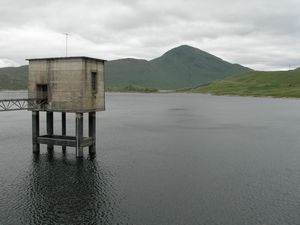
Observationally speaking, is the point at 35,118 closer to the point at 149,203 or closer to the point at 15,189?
the point at 15,189

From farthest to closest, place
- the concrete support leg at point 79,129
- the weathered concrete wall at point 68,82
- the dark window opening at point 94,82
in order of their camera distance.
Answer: the dark window opening at point 94,82
the concrete support leg at point 79,129
the weathered concrete wall at point 68,82

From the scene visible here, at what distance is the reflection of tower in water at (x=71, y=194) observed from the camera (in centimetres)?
3459

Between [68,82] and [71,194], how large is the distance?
→ 21015mm

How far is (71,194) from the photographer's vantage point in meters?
41.2

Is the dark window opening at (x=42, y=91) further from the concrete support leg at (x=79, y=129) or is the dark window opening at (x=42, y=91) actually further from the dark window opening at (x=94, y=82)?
the dark window opening at (x=94, y=82)

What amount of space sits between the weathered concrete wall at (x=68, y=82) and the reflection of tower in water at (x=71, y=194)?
946 centimetres

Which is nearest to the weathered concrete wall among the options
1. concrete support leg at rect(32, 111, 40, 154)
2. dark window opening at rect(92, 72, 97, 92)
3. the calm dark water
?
dark window opening at rect(92, 72, 97, 92)

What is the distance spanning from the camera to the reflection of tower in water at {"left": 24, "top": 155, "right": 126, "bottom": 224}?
1362 inches

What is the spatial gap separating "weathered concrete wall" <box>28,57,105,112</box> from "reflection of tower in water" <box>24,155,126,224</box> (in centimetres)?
946

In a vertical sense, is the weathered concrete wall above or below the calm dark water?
above

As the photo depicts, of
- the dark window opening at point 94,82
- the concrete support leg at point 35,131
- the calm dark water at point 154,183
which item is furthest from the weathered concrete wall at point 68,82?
the calm dark water at point 154,183

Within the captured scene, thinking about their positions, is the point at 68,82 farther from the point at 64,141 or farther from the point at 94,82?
the point at 64,141

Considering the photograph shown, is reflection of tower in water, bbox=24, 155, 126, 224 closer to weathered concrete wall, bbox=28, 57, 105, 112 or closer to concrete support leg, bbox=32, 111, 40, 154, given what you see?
concrete support leg, bbox=32, 111, 40, 154

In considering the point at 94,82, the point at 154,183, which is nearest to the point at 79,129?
the point at 94,82
